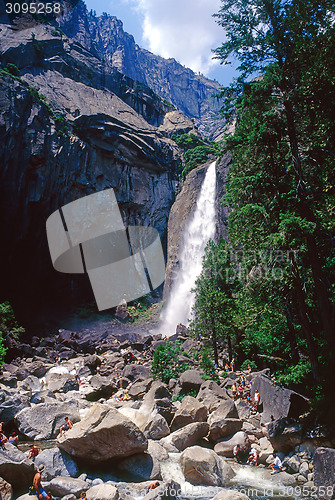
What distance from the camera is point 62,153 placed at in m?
36.8

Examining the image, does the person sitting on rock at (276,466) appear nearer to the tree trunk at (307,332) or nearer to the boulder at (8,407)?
the tree trunk at (307,332)

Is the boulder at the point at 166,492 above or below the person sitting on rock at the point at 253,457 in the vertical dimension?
above

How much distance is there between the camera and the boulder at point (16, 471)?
7.99 m

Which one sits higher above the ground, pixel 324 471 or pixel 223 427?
pixel 324 471

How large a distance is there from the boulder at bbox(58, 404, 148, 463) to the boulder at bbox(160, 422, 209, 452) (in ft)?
6.45

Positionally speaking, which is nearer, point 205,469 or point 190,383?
point 205,469

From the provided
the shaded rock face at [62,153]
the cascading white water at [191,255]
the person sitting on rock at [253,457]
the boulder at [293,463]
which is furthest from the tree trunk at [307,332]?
the shaded rock face at [62,153]

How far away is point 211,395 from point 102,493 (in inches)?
287

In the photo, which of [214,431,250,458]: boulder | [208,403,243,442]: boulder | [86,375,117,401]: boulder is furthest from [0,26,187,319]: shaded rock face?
[214,431,250,458]: boulder

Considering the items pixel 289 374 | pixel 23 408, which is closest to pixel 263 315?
pixel 289 374

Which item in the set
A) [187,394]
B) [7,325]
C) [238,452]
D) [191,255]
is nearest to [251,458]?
[238,452]

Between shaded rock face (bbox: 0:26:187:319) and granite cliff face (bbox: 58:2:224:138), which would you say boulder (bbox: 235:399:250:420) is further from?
granite cliff face (bbox: 58:2:224:138)

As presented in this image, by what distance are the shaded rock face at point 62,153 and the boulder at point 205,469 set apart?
3032 centimetres

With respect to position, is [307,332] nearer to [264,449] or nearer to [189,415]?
[264,449]
